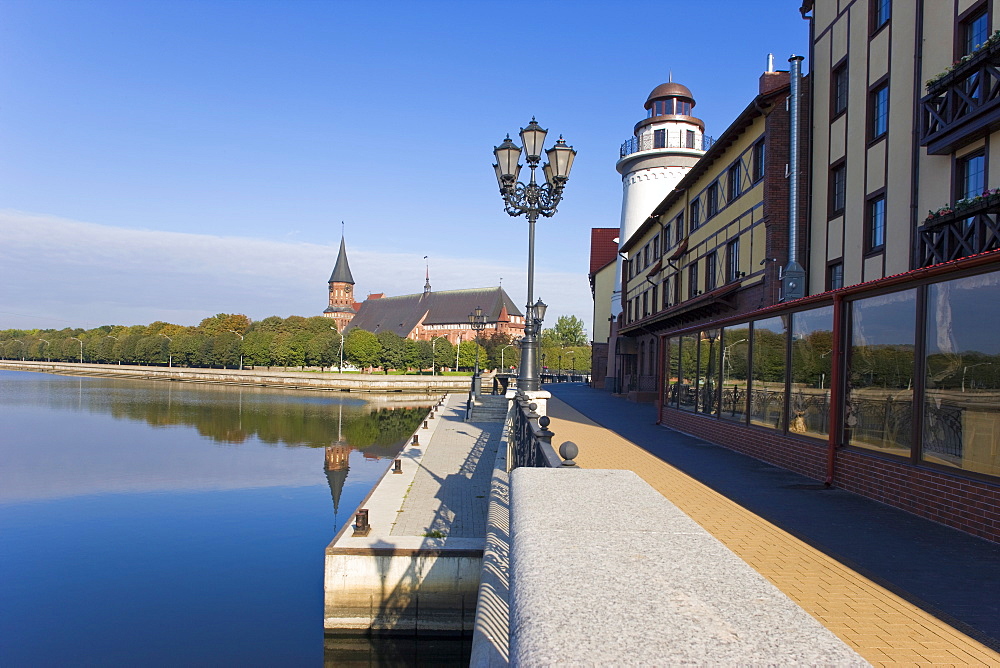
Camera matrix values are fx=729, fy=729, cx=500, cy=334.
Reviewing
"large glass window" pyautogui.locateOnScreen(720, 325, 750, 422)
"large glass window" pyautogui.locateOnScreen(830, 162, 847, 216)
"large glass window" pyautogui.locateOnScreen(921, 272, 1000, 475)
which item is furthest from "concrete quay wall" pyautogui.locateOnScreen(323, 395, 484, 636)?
"large glass window" pyautogui.locateOnScreen(830, 162, 847, 216)

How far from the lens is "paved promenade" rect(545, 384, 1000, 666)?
456cm

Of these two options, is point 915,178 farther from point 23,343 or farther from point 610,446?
point 23,343

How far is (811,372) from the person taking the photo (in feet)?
36.4

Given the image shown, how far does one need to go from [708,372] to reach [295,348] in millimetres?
88582

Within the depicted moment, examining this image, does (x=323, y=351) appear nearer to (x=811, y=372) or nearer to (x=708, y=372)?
(x=708, y=372)

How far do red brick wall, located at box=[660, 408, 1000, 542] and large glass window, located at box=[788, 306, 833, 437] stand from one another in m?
0.29

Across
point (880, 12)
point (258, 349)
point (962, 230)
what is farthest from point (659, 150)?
point (258, 349)

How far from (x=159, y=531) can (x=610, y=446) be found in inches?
388

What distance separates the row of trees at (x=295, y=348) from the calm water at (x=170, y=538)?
47192 millimetres

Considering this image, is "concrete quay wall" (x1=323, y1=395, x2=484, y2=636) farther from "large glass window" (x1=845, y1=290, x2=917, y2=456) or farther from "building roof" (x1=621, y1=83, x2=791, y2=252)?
"building roof" (x1=621, y1=83, x2=791, y2=252)

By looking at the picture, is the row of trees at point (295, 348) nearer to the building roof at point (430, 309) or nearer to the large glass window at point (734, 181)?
the building roof at point (430, 309)

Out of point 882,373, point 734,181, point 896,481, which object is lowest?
point 896,481

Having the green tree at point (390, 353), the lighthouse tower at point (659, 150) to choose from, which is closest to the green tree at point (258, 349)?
the green tree at point (390, 353)

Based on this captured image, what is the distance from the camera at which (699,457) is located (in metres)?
13.2
